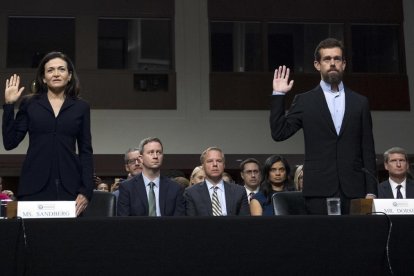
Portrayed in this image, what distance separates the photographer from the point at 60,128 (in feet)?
9.36

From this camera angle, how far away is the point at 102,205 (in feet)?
13.2

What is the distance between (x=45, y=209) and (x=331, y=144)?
124 cm

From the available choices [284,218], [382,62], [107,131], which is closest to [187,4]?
[107,131]

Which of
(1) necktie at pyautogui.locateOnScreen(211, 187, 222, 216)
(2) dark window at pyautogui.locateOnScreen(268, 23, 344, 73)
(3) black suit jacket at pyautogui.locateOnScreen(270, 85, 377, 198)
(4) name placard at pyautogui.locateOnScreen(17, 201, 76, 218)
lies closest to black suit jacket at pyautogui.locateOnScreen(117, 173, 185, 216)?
(1) necktie at pyautogui.locateOnScreen(211, 187, 222, 216)

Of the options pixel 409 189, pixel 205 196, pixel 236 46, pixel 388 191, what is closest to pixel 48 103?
pixel 205 196

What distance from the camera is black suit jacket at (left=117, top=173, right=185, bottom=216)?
4363 mm

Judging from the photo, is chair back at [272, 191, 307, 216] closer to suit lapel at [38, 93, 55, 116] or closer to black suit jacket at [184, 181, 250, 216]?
black suit jacket at [184, 181, 250, 216]

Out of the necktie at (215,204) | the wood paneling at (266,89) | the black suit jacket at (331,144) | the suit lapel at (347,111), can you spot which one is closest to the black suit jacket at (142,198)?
the necktie at (215,204)

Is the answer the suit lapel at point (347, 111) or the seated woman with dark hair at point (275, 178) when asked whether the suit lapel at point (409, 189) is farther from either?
the suit lapel at point (347, 111)

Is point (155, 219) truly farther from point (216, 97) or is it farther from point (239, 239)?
point (216, 97)

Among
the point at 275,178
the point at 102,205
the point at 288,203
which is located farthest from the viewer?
the point at 275,178

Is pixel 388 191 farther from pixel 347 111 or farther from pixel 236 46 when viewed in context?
pixel 236 46

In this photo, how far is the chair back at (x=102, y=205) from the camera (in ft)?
13.0

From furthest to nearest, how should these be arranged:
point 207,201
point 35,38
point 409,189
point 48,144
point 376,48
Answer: point 376,48, point 35,38, point 409,189, point 207,201, point 48,144
